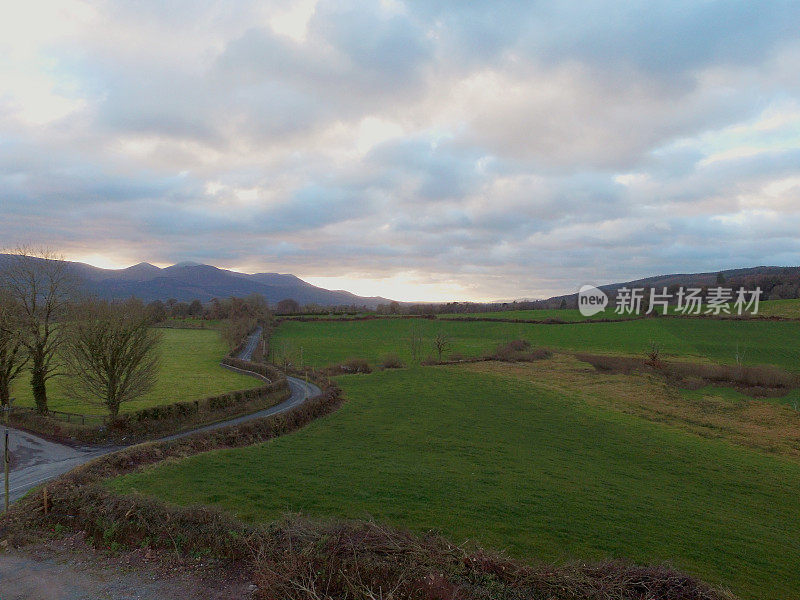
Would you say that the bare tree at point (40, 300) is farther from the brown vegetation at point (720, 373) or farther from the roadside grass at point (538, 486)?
the brown vegetation at point (720, 373)

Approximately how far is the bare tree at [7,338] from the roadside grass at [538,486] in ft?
79.6

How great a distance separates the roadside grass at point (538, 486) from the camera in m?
14.2

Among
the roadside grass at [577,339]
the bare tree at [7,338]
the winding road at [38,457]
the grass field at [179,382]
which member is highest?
the bare tree at [7,338]

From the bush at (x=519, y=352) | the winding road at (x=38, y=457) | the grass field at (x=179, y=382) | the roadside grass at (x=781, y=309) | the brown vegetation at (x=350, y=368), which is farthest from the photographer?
the roadside grass at (x=781, y=309)

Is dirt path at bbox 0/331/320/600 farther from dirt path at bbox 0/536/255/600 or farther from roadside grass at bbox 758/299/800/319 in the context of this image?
roadside grass at bbox 758/299/800/319

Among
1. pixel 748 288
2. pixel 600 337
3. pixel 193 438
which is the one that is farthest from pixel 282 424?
pixel 748 288

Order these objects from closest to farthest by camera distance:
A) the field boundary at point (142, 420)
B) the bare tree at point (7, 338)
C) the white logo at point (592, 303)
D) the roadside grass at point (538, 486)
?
the roadside grass at point (538, 486), the field boundary at point (142, 420), the bare tree at point (7, 338), the white logo at point (592, 303)

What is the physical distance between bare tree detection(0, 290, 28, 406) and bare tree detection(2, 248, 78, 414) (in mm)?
438

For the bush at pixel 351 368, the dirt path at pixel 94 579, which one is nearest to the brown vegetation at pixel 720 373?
the bush at pixel 351 368

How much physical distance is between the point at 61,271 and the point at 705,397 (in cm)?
6837

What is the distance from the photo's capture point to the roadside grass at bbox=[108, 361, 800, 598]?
14.2 metres

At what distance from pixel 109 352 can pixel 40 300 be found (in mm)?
11035

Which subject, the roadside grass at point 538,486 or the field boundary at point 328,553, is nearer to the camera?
the field boundary at point 328,553

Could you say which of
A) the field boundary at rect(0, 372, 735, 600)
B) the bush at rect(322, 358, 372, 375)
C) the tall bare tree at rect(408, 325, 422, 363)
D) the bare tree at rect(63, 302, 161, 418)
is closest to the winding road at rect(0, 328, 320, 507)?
the bare tree at rect(63, 302, 161, 418)
